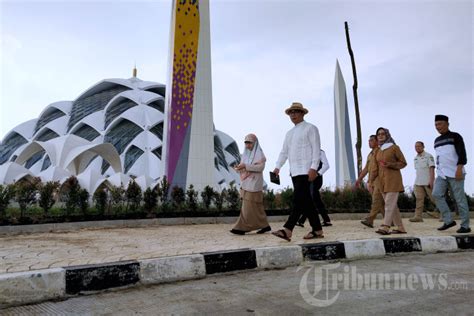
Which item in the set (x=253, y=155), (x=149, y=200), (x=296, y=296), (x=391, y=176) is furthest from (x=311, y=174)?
(x=149, y=200)

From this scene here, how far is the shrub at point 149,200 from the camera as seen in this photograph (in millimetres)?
8477

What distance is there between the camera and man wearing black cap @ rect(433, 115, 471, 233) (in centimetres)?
513

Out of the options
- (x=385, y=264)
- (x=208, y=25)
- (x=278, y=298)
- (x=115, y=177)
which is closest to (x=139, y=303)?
(x=278, y=298)

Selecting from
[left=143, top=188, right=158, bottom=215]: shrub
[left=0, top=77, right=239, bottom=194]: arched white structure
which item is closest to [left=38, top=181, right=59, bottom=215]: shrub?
[left=143, top=188, right=158, bottom=215]: shrub

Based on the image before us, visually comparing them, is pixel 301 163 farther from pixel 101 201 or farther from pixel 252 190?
pixel 101 201

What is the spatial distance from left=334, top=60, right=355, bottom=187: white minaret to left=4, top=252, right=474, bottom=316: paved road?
1051 inches

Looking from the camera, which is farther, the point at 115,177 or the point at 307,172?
the point at 115,177

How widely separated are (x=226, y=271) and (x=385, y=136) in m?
3.49

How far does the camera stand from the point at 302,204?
439cm

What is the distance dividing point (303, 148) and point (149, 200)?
4.91 m

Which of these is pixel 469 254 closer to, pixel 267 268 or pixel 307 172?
pixel 307 172

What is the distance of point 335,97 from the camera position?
98.8 feet

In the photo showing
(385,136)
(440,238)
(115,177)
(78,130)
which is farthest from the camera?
(78,130)

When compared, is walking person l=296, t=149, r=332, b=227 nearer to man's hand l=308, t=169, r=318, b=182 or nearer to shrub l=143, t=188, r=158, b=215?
man's hand l=308, t=169, r=318, b=182
